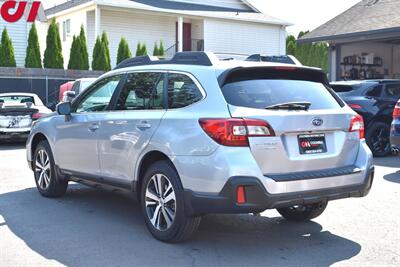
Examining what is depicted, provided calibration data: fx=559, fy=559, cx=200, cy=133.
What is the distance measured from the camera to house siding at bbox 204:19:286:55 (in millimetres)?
32656

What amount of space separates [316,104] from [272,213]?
1835 millimetres

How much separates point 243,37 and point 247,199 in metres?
30.4

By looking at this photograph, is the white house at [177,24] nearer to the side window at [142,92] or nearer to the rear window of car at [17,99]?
the rear window of car at [17,99]

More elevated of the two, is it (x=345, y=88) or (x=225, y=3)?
(x=225, y=3)

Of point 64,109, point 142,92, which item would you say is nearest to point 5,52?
point 64,109

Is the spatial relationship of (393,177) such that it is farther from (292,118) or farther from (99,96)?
(99,96)

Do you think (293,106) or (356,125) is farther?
(356,125)

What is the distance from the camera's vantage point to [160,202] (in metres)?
5.43

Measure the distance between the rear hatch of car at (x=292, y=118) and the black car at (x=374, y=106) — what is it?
6.60 meters

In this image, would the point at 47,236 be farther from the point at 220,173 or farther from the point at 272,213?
the point at 272,213

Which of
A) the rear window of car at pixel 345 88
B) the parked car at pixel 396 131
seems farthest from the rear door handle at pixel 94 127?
the rear window of car at pixel 345 88

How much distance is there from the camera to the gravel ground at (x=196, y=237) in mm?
4949

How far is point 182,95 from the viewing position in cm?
541

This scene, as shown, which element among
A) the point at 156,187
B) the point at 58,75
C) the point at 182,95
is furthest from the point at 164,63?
the point at 58,75
